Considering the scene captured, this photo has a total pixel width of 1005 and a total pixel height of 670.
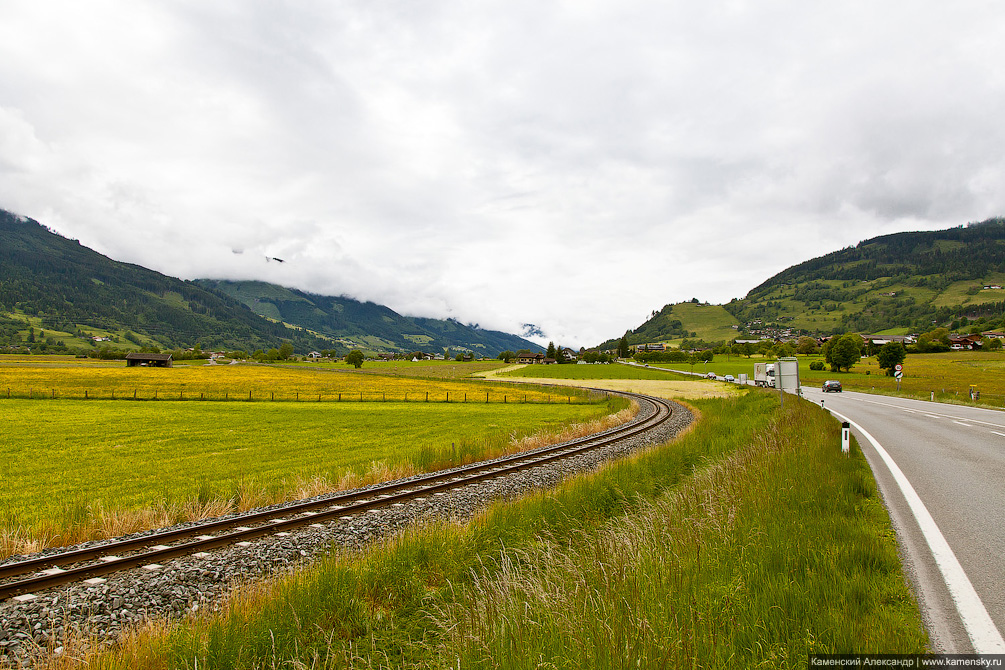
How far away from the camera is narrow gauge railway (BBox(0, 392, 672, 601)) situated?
8.16 meters

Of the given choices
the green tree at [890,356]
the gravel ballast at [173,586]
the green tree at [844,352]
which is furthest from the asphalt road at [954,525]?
the green tree at [844,352]

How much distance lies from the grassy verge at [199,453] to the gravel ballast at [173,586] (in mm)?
3360

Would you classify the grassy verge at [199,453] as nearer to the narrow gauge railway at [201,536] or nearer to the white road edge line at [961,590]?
the narrow gauge railway at [201,536]

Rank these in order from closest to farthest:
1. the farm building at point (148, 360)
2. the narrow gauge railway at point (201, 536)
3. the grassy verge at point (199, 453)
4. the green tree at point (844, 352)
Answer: the narrow gauge railway at point (201, 536) < the grassy verge at point (199, 453) < the green tree at point (844, 352) < the farm building at point (148, 360)

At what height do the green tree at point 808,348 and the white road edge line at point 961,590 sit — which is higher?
the green tree at point 808,348

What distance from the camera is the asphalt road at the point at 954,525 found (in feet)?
14.0

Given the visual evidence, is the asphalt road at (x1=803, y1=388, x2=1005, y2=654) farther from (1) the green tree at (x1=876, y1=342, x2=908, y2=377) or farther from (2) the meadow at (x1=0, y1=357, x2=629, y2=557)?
(1) the green tree at (x1=876, y1=342, x2=908, y2=377)

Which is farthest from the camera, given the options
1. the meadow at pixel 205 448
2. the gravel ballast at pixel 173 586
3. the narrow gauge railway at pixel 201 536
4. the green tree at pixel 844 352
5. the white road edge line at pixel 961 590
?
the green tree at pixel 844 352

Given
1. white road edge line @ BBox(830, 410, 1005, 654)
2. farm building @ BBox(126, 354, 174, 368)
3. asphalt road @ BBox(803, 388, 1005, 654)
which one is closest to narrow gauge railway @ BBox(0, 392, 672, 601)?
asphalt road @ BBox(803, 388, 1005, 654)

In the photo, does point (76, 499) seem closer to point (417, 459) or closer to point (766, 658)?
point (417, 459)

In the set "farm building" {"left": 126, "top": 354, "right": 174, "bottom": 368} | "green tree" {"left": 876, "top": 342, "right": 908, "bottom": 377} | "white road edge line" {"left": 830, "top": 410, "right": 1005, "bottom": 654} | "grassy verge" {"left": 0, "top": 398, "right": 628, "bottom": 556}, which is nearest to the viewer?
"white road edge line" {"left": 830, "top": 410, "right": 1005, "bottom": 654}

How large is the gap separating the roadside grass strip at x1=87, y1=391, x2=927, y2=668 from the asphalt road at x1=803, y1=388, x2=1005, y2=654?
12.4 inches

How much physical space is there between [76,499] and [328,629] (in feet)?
43.5

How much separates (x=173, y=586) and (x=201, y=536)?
8.41ft
